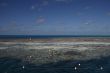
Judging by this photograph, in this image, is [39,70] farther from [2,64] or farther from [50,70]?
[2,64]

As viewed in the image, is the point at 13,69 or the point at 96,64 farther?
the point at 96,64

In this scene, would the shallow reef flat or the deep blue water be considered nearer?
the deep blue water

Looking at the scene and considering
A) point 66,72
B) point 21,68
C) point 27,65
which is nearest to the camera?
point 66,72

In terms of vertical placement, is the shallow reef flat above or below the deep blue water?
above

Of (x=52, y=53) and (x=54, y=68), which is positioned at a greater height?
(x=52, y=53)

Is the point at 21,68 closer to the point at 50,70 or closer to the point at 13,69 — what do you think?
the point at 13,69

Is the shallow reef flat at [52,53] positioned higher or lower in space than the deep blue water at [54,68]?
higher

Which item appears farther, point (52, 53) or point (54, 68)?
point (52, 53)

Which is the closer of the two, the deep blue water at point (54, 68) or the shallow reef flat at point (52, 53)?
the deep blue water at point (54, 68)

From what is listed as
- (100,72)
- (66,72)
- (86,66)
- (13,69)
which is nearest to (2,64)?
(13,69)

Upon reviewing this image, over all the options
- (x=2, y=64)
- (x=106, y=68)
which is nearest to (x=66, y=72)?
(x=106, y=68)

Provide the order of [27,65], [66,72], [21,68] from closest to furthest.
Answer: [66,72]
[21,68]
[27,65]
